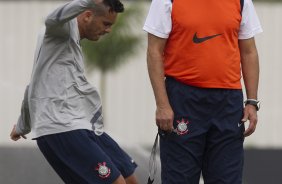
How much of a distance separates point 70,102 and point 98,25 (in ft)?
1.49

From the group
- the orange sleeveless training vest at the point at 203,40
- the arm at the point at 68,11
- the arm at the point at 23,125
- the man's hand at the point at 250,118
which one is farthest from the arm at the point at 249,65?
the arm at the point at 23,125

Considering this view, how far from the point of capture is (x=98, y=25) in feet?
22.0

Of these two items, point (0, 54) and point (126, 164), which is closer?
point (126, 164)

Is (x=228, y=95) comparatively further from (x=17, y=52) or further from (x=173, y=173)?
(x=17, y=52)

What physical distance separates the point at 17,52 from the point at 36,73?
14.3m

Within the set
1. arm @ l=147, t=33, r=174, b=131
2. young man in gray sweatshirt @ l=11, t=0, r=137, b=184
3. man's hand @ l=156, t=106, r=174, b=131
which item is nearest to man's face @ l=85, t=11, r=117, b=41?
young man in gray sweatshirt @ l=11, t=0, r=137, b=184

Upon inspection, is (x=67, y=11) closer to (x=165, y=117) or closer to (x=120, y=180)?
(x=165, y=117)

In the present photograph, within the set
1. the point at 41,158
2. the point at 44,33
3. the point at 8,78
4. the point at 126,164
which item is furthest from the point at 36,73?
the point at 8,78

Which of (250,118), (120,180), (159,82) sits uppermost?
(159,82)

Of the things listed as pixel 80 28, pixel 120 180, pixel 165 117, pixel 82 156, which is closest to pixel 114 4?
pixel 80 28

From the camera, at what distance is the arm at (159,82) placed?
621cm

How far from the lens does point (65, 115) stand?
6.66 meters

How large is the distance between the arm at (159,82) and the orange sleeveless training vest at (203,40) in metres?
0.08

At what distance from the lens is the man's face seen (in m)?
6.66
